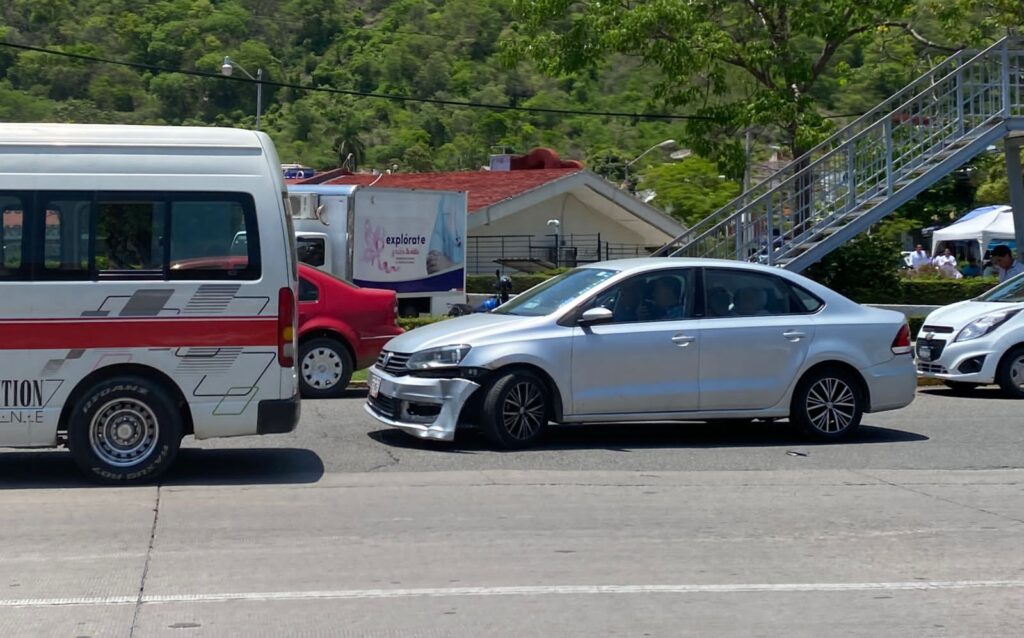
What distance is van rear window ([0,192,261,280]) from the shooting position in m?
9.19

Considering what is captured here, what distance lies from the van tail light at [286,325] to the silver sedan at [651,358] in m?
1.69

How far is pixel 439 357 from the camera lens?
10938 mm

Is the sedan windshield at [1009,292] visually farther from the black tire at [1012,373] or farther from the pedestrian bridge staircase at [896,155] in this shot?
the pedestrian bridge staircase at [896,155]

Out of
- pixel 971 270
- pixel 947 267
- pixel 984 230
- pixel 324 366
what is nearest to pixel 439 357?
pixel 324 366

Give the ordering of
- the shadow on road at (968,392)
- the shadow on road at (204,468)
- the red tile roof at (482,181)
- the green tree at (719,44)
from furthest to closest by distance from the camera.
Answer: the red tile roof at (482,181) → the green tree at (719,44) → the shadow on road at (968,392) → the shadow on road at (204,468)

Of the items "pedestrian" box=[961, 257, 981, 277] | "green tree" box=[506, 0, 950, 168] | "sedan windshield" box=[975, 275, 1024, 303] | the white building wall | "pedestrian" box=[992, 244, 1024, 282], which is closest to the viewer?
"sedan windshield" box=[975, 275, 1024, 303]

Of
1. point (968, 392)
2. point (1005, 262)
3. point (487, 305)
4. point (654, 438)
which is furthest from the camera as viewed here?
point (487, 305)

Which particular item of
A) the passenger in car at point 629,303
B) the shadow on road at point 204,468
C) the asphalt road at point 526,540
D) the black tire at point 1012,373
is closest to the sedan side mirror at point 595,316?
the passenger in car at point 629,303

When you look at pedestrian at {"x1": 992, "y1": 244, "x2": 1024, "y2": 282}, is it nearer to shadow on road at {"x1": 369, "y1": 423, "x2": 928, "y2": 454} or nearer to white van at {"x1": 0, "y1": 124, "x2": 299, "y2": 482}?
shadow on road at {"x1": 369, "y1": 423, "x2": 928, "y2": 454}

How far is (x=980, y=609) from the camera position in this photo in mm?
6578

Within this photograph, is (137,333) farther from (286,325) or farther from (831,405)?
(831,405)

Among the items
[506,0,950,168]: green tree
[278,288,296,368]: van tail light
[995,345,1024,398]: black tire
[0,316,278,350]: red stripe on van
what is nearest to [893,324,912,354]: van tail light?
[995,345,1024,398]: black tire

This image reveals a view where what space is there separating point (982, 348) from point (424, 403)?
7.80 m

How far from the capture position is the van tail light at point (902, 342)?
1194 cm
